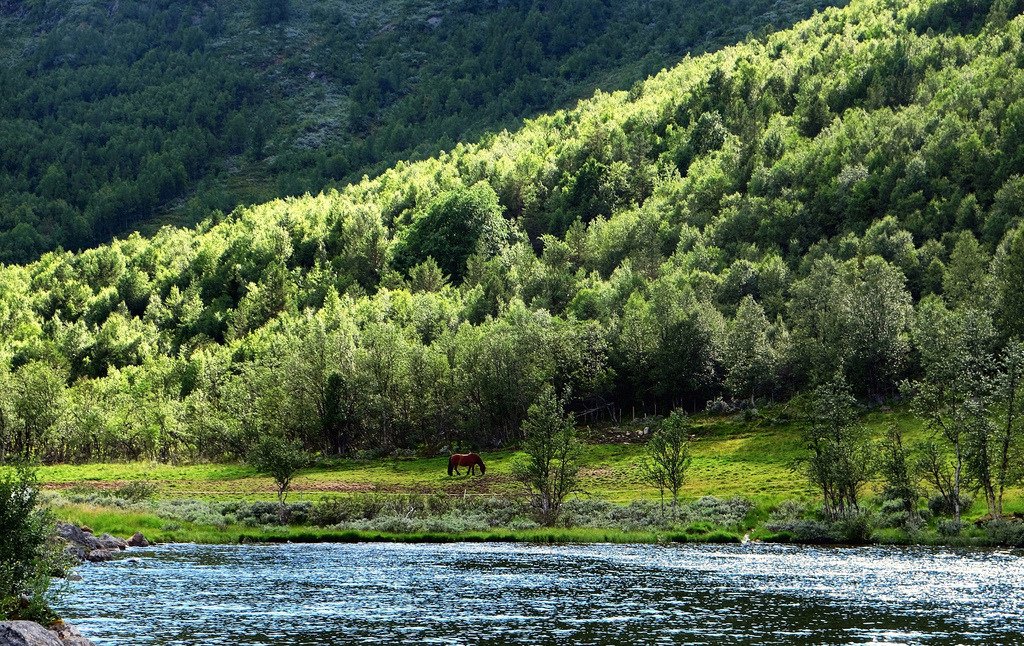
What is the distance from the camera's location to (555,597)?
65000 mm

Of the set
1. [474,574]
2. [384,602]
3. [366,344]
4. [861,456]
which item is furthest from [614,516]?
[366,344]

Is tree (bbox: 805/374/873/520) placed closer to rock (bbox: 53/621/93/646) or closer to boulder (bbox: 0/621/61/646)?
rock (bbox: 53/621/93/646)

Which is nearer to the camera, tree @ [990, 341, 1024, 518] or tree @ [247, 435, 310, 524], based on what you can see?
tree @ [990, 341, 1024, 518]

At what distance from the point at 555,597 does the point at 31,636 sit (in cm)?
3382

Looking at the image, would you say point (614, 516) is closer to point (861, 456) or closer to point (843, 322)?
point (861, 456)

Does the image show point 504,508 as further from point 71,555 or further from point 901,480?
point 71,555

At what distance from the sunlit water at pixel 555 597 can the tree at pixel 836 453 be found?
37.0 feet

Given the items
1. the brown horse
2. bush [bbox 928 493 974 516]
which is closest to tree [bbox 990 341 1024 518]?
bush [bbox 928 493 974 516]

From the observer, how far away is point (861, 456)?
10388 centimetres

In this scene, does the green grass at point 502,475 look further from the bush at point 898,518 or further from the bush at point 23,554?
the bush at point 23,554

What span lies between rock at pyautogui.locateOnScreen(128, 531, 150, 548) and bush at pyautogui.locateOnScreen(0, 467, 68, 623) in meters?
51.7

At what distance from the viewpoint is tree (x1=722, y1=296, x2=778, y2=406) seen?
6811 inches

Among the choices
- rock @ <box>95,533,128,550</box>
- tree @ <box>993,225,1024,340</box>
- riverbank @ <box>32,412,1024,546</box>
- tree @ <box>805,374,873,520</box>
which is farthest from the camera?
tree @ <box>993,225,1024,340</box>

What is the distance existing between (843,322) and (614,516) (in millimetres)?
76525
